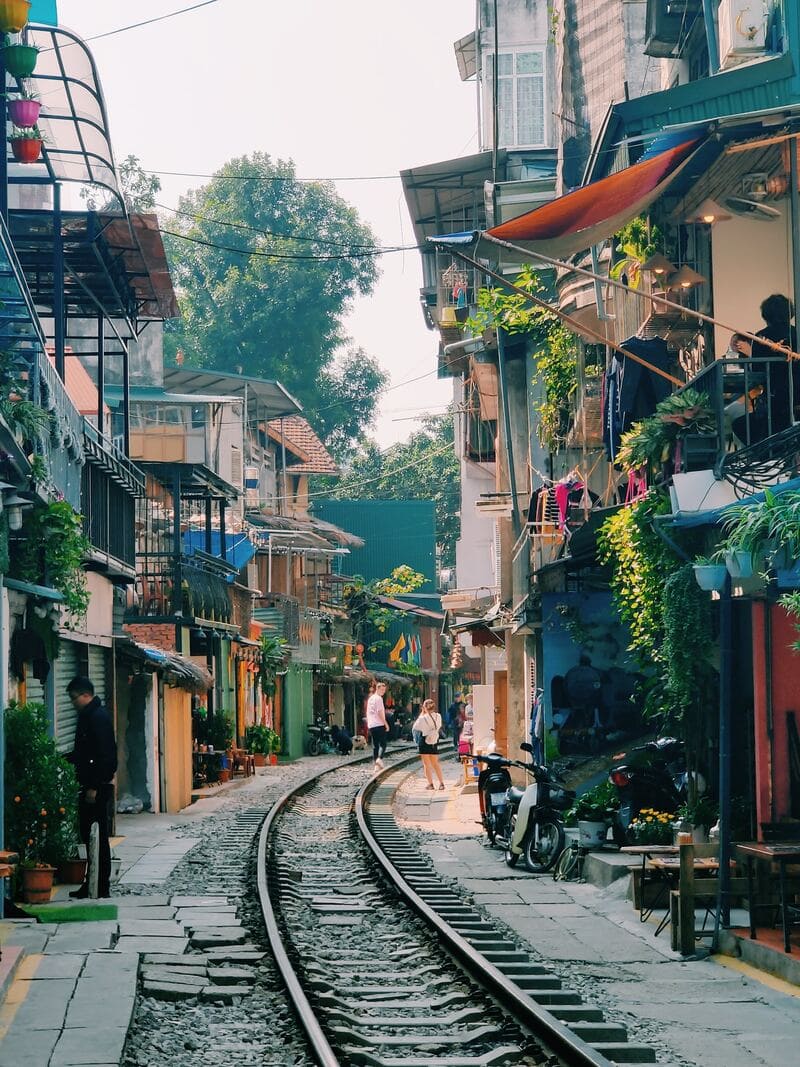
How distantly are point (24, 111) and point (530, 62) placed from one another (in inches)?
759

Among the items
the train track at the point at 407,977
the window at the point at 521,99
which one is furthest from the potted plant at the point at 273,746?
the train track at the point at 407,977

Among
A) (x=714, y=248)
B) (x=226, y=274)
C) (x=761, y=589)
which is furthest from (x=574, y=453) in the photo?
(x=226, y=274)

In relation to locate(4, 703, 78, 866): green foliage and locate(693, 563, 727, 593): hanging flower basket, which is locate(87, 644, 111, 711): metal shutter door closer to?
locate(4, 703, 78, 866): green foliage

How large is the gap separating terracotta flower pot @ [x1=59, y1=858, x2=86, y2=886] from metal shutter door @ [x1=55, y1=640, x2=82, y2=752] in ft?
8.28

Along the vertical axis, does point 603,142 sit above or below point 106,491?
above

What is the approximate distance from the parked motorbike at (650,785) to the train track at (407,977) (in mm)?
1941

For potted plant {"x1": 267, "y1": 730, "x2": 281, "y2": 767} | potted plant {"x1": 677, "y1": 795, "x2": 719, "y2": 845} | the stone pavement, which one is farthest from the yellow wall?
potted plant {"x1": 267, "y1": 730, "x2": 281, "y2": 767}

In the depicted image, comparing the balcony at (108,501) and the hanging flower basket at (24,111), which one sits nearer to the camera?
the hanging flower basket at (24,111)

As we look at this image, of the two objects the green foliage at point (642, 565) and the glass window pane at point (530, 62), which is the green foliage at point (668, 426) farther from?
the glass window pane at point (530, 62)

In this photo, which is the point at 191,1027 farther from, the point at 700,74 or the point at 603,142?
the point at 700,74

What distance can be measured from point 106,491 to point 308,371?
5001 centimetres

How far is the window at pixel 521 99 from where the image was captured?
32656mm

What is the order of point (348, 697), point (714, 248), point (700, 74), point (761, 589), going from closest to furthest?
1. point (761, 589)
2. point (714, 248)
3. point (700, 74)
4. point (348, 697)

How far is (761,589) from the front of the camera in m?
11.3
